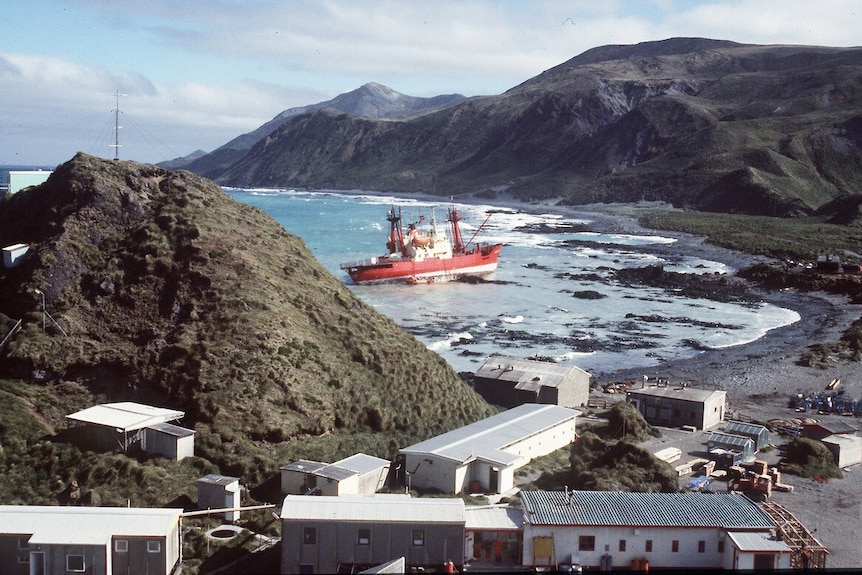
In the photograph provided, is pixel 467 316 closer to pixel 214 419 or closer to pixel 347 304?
pixel 347 304

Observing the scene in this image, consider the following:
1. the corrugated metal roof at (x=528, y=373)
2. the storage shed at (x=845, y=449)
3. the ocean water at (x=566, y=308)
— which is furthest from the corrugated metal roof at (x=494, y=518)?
the ocean water at (x=566, y=308)

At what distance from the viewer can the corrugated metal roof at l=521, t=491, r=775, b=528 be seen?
585 inches

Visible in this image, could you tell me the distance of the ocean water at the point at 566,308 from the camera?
38750 mm

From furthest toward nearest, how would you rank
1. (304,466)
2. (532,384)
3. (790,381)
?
(790,381), (532,384), (304,466)

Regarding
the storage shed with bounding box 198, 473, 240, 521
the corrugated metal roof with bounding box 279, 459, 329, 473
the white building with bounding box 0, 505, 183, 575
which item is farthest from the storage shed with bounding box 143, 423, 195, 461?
the white building with bounding box 0, 505, 183, 575

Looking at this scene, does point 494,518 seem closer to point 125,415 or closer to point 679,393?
point 125,415

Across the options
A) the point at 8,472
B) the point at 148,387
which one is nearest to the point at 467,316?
the point at 148,387

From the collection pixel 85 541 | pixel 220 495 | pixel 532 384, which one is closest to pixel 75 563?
pixel 85 541

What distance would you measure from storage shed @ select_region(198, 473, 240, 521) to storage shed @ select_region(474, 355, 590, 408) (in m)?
11.1

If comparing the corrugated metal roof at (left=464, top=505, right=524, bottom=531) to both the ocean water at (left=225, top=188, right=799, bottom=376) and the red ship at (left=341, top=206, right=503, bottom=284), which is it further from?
the red ship at (left=341, top=206, right=503, bottom=284)

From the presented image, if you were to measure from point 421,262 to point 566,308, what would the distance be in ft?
50.0

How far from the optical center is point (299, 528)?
14.1m

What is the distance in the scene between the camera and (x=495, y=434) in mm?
20250

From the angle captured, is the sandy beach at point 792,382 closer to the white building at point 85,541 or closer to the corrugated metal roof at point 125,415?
the white building at point 85,541
